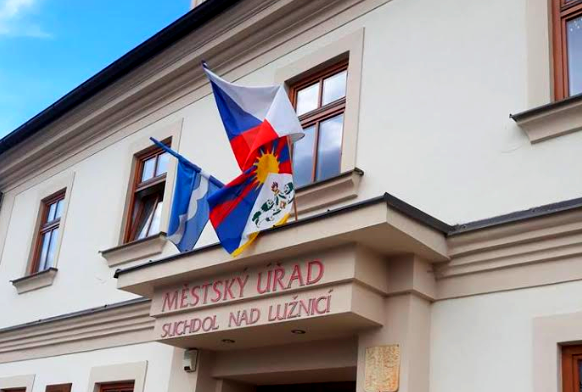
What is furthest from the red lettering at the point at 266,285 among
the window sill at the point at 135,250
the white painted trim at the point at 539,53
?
the window sill at the point at 135,250

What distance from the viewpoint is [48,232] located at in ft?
38.4

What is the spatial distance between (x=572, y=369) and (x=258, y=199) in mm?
2743

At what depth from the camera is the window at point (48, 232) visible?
11453mm

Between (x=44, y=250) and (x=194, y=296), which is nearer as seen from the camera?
(x=194, y=296)

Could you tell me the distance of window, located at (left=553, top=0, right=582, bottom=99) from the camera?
5.58m

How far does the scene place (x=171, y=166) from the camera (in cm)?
935

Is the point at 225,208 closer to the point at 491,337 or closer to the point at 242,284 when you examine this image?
the point at 242,284

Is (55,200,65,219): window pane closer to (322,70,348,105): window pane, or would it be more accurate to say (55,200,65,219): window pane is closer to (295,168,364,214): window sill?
(322,70,348,105): window pane

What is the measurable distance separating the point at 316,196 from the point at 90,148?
211 inches

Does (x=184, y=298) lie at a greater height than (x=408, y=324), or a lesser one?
greater

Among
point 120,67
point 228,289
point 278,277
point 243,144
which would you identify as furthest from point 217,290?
point 120,67

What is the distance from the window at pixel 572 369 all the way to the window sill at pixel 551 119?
1.47m

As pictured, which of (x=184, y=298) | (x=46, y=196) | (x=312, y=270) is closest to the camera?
(x=312, y=270)

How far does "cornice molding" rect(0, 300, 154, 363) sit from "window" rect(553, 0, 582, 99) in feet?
16.1
